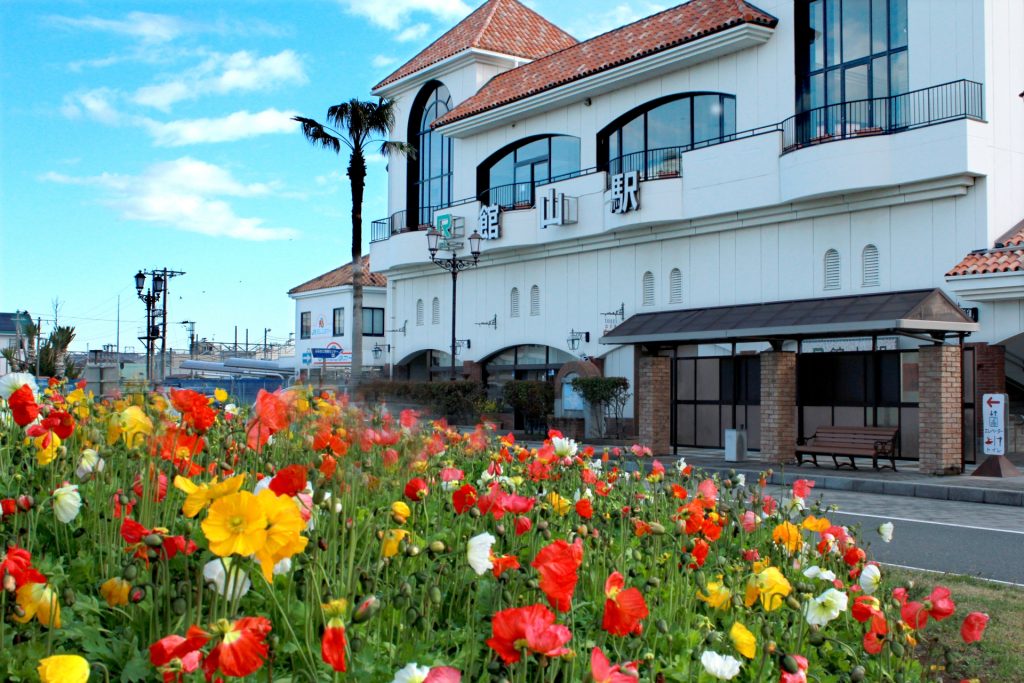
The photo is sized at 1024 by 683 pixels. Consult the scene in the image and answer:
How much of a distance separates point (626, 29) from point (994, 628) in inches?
1165

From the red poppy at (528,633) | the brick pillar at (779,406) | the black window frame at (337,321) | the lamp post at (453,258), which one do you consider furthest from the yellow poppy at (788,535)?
the black window frame at (337,321)

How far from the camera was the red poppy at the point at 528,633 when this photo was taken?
7.18 ft

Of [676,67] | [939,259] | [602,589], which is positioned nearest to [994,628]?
[602,589]

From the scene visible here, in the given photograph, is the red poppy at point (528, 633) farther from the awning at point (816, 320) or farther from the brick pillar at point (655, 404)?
the brick pillar at point (655, 404)

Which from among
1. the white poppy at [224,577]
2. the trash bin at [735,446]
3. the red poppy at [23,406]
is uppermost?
the red poppy at [23,406]

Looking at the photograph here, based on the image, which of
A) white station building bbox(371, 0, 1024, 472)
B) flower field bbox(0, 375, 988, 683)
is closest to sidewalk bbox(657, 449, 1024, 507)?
white station building bbox(371, 0, 1024, 472)

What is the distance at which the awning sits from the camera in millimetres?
19391

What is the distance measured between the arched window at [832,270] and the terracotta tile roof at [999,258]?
3170 mm

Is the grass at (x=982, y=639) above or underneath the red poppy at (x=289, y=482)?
underneath

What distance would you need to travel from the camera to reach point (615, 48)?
3222cm

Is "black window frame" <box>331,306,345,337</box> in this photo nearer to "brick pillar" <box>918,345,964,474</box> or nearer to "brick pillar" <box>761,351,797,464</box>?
"brick pillar" <box>761,351,797,464</box>

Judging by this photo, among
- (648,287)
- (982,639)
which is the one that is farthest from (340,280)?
(982,639)

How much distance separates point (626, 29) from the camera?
3331 cm

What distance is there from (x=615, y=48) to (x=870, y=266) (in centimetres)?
1201
